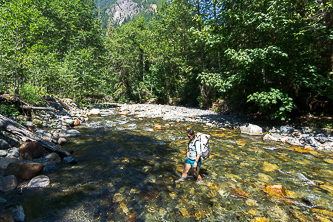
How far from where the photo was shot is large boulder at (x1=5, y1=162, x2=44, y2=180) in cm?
409

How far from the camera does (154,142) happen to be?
8344 mm

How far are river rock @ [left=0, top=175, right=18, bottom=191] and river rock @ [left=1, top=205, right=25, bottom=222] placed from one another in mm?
866

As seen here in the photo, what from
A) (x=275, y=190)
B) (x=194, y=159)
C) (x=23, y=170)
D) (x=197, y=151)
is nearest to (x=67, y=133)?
(x=23, y=170)

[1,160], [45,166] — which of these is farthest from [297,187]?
[1,160]

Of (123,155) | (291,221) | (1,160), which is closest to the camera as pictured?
(291,221)

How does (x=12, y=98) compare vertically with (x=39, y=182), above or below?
above

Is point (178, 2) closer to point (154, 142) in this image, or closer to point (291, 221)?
point (154, 142)

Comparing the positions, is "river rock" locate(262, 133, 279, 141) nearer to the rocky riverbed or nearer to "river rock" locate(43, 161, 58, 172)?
the rocky riverbed

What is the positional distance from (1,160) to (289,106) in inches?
516

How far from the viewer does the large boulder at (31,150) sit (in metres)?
5.16

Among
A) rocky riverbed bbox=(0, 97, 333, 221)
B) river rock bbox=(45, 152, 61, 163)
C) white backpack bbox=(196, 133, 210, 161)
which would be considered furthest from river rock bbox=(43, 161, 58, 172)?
white backpack bbox=(196, 133, 210, 161)

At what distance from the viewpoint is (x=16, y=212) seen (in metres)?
2.98

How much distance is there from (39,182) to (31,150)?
1.79m

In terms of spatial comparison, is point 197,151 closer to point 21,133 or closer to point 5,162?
point 5,162
